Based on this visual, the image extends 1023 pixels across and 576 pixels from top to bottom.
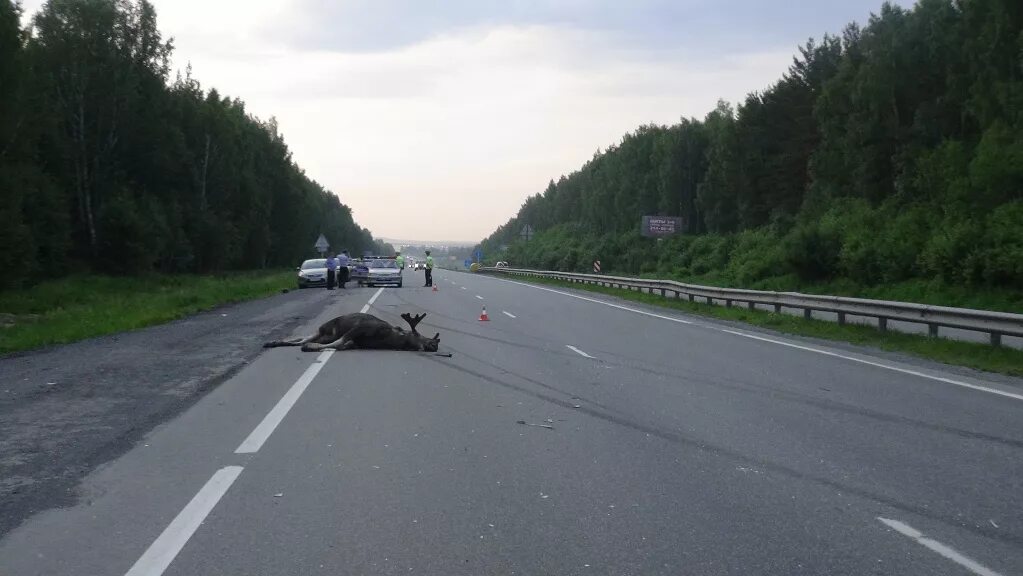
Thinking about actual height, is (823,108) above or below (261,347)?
above

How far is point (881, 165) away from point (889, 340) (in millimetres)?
42024

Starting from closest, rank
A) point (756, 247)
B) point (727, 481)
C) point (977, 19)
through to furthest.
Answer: point (727, 481) < point (977, 19) < point (756, 247)

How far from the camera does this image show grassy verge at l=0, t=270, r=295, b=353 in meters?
20.9

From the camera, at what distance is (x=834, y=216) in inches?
2151

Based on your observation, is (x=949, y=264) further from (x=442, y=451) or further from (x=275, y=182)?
(x=275, y=182)

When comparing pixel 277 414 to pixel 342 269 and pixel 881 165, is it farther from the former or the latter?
pixel 881 165

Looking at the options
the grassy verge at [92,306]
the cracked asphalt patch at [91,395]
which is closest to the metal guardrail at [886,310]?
the cracked asphalt patch at [91,395]

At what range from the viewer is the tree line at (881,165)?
4122cm

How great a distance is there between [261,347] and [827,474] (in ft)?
40.7

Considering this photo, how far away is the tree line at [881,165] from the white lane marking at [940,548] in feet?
98.3

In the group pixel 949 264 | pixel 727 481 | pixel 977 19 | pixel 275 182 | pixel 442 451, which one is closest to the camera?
pixel 727 481

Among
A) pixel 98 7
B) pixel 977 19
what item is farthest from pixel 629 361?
pixel 98 7

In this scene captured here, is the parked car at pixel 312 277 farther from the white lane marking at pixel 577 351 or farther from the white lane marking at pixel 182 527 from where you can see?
the white lane marking at pixel 182 527

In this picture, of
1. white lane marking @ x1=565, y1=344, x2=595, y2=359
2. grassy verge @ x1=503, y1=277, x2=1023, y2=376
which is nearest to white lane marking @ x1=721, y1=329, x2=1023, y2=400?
grassy verge @ x1=503, y1=277, x2=1023, y2=376
